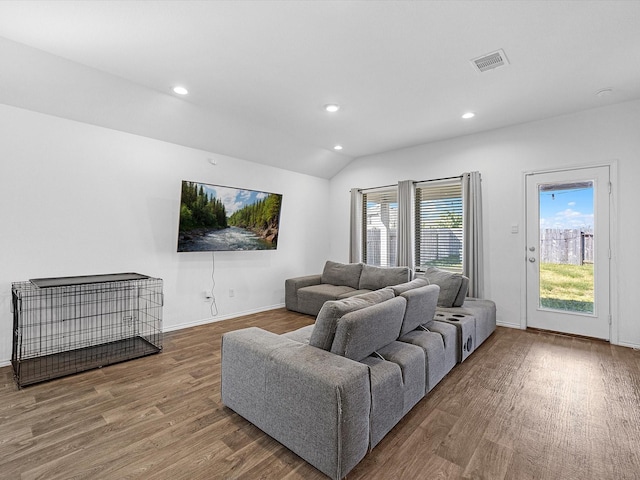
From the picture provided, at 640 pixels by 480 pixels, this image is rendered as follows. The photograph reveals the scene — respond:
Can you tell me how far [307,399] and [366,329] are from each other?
552mm

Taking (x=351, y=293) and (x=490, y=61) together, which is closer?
(x=490, y=61)

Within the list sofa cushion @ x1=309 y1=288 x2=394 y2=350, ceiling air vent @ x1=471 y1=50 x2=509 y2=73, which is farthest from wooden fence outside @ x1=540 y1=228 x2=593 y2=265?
sofa cushion @ x1=309 y1=288 x2=394 y2=350

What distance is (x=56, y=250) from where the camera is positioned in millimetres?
3244

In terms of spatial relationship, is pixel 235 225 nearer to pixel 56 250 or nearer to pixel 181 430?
pixel 56 250

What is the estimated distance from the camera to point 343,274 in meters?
5.39

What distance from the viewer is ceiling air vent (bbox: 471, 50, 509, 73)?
2.61 meters

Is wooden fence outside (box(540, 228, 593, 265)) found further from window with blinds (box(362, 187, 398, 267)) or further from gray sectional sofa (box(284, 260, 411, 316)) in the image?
window with blinds (box(362, 187, 398, 267))

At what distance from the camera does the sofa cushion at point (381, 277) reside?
482 centimetres

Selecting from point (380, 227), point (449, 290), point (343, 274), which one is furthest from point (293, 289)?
point (449, 290)

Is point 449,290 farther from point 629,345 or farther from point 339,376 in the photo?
point 339,376

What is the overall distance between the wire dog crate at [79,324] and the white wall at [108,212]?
17 cm

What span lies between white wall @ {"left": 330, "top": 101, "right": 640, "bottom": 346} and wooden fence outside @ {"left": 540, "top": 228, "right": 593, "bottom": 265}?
0.79ft

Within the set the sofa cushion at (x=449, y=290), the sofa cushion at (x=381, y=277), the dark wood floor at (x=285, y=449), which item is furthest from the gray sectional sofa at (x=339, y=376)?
the sofa cushion at (x=381, y=277)

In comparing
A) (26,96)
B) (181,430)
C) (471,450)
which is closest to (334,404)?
(471,450)
